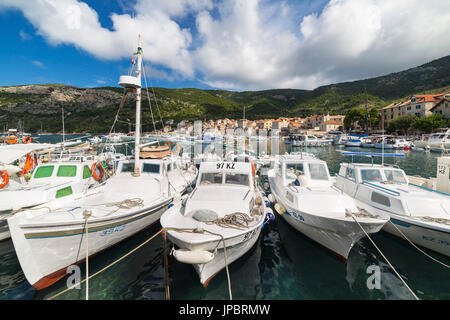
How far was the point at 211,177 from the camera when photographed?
8.80 m

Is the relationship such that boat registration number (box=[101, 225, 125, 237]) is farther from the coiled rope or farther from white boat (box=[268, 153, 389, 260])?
white boat (box=[268, 153, 389, 260])

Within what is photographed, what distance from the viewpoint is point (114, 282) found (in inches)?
226

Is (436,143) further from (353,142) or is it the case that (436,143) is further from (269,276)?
(269,276)

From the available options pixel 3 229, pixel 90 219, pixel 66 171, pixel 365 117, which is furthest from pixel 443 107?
pixel 3 229

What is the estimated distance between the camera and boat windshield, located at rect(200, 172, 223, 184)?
343 inches

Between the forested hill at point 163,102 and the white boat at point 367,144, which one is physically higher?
the forested hill at point 163,102

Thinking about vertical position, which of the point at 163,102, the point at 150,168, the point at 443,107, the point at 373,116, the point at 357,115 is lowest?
the point at 150,168

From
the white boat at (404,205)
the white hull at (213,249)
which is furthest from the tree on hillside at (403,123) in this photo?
the white hull at (213,249)

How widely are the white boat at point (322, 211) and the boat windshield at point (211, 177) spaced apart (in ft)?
10.4

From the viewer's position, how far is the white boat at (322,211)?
6.05 metres

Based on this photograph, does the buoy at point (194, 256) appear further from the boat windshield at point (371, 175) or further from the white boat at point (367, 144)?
the white boat at point (367, 144)

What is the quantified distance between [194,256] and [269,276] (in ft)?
9.92
